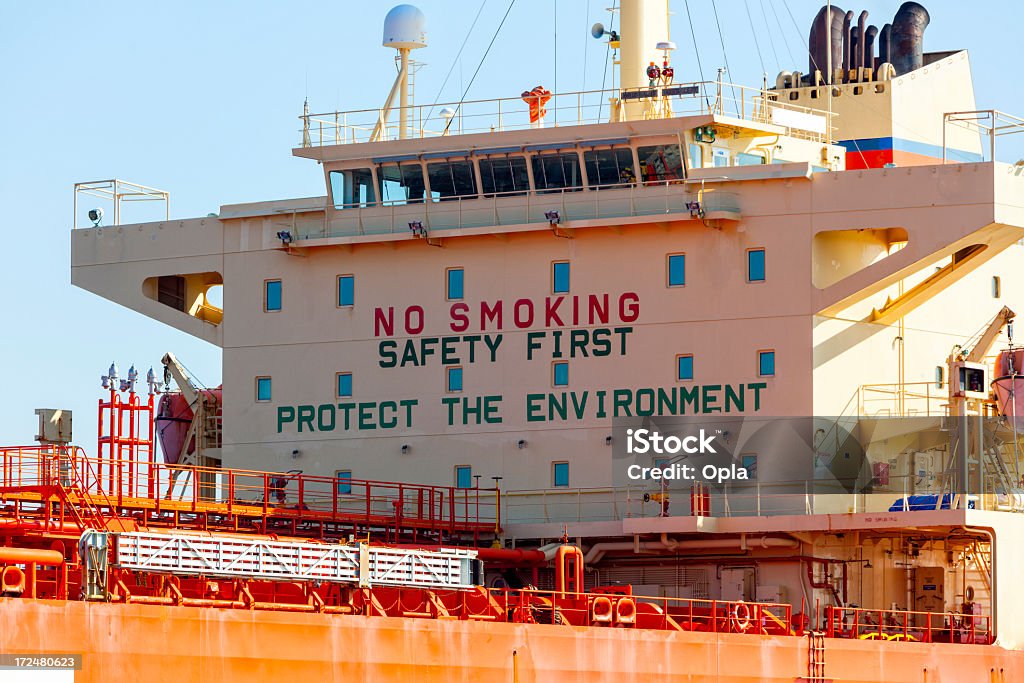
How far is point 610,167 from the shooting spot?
41406 mm

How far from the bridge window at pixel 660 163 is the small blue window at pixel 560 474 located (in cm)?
591

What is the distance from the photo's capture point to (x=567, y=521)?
40469mm

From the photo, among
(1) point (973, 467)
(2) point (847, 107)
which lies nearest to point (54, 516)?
(1) point (973, 467)

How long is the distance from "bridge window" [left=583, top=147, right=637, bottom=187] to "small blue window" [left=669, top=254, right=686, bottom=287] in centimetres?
181

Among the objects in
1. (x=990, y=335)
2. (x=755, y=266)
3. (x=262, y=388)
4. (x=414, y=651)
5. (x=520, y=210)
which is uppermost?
(x=520, y=210)

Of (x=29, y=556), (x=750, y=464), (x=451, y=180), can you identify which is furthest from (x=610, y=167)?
(x=29, y=556)

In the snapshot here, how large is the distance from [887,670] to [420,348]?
11947mm

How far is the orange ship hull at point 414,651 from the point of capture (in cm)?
2905

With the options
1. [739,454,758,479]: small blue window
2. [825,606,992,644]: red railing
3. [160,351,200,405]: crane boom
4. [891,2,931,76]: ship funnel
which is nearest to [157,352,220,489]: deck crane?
[160,351,200,405]: crane boom

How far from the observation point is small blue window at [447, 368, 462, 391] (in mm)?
42031

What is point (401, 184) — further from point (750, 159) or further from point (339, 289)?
point (750, 159)

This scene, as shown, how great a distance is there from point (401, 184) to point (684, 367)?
734cm

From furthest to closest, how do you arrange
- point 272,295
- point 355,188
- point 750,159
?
point 272,295 < point 355,188 < point 750,159

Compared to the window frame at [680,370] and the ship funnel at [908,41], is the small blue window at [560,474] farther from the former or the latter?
the ship funnel at [908,41]
